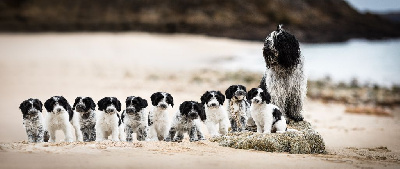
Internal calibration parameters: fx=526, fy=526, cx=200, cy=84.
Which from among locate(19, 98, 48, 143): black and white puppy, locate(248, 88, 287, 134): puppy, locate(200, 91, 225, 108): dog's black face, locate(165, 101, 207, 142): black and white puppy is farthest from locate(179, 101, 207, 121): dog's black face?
locate(19, 98, 48, 143): black and white puppy

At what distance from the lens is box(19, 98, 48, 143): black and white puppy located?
8.11 meters

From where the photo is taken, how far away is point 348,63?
97.9 feet

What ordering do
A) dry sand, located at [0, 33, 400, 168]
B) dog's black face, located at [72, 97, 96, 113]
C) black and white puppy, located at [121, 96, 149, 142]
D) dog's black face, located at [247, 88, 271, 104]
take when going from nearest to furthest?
1. dry sand, located at [0, 33, 400, 168]
2. dog's black face, located at [247, 88, 271, 104]
3. dog's black face, located at [72, 97, 96, 113]
4. black and white puppy, located at [121, 96, 149, 142]

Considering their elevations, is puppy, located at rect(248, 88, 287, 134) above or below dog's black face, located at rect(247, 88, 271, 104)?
below

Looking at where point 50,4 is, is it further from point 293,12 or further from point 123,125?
point 123,125

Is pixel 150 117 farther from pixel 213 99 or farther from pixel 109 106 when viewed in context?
pixel 213 99

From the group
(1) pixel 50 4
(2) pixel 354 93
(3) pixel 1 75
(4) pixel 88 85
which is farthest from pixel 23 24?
(2) pixel 354 93

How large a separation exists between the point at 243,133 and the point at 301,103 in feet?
4.93

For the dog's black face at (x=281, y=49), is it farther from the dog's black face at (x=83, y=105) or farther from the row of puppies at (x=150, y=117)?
the dog's black face at (x=83, y=105)

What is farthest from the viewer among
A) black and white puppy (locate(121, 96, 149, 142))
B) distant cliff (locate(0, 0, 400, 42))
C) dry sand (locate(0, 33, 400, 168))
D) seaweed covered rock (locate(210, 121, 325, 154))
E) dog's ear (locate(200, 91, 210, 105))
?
distant cliff (locate(0, 0, 400, 42))

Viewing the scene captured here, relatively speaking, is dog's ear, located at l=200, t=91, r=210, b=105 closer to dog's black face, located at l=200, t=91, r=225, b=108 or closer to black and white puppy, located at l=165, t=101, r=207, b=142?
dog's black face, located at l=200, t=91, r=225, b=108

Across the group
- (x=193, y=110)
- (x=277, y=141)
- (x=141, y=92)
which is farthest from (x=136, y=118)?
(x=141, y=92)

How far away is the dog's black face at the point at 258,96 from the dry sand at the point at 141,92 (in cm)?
92

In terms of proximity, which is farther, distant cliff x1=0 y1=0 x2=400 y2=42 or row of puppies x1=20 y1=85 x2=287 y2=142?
distant cliff x1=0 y1=0 x2=400 y2=42
